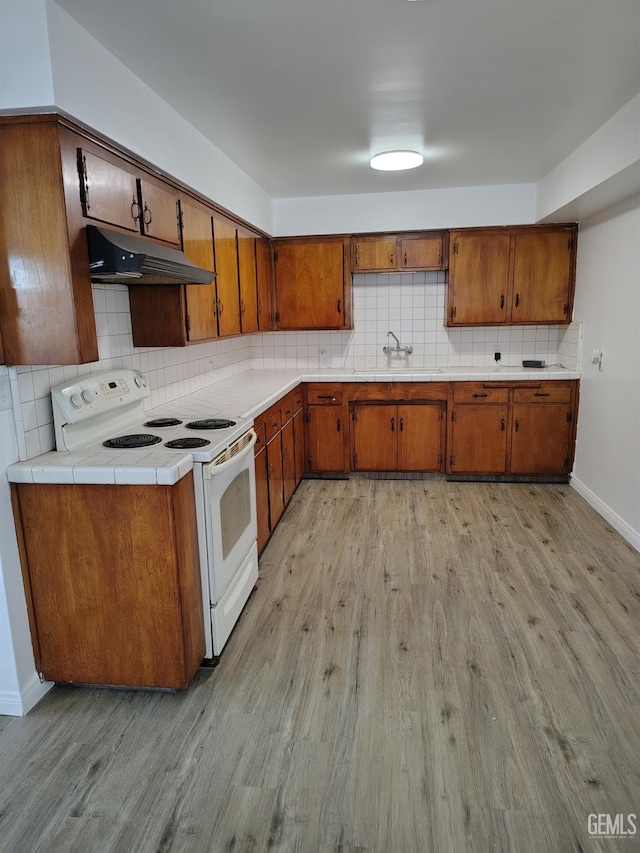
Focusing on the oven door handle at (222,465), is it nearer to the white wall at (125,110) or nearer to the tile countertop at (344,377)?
the tile countertop at (344,377)

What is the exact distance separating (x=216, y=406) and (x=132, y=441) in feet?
3.10

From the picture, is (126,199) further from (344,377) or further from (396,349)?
(396,349)

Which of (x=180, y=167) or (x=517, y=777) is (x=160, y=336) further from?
(x=517, y=777)

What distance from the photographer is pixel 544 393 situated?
14.7 feet

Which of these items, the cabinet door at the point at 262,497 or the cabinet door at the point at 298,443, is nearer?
the cabinet door at the point at 262,497

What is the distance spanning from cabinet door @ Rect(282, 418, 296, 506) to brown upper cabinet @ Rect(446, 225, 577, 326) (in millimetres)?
1872

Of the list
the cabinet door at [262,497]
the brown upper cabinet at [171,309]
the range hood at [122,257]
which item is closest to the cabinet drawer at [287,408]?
the cabinet door at [262,497]

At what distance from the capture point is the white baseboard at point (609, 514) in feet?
11.1

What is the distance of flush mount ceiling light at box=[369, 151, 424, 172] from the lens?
3.42 meters

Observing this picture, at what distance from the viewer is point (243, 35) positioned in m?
1.99

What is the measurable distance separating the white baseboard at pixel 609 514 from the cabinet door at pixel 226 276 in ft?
9.70

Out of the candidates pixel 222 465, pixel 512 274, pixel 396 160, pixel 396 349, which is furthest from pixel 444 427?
pixel 222 465

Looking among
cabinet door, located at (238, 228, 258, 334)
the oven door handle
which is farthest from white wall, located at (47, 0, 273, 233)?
the oven door handle

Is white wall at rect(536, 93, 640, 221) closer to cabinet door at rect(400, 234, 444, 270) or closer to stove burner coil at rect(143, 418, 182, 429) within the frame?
cabinet door at rect(400, 234, 444, 270)
